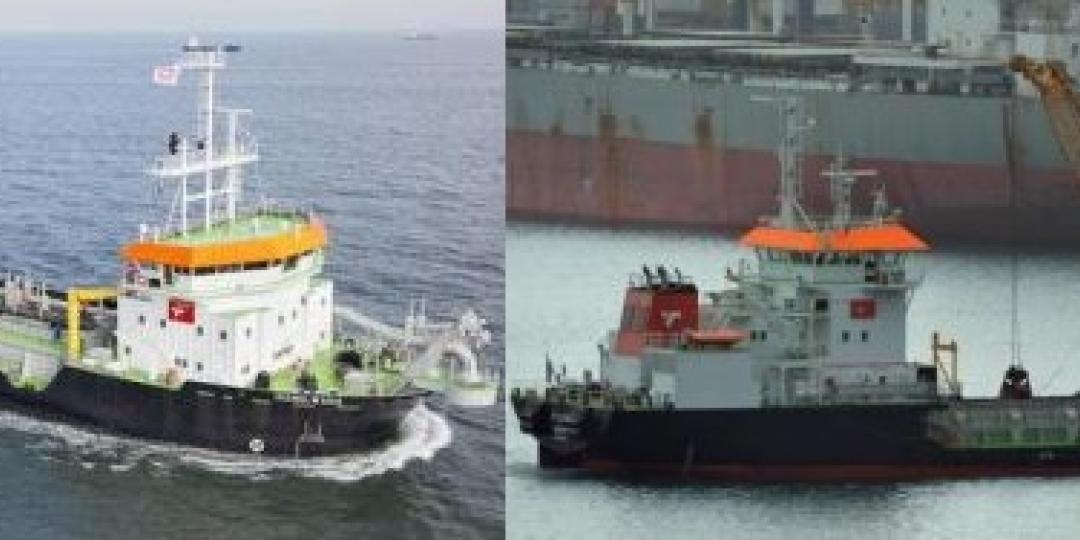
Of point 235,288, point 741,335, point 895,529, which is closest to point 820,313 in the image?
point 741,335

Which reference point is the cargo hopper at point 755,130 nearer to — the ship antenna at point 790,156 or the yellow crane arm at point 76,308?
the ship antenna at point 790,156

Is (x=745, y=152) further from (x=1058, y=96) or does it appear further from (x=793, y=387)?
(x=1058, y=96)

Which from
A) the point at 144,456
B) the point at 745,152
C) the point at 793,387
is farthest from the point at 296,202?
the point at 793,387

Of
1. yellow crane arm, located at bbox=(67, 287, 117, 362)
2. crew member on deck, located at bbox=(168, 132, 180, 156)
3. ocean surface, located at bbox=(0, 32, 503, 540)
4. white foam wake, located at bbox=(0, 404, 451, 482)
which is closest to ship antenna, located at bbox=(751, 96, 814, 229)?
ocean surface, located at bbox=(0, 32, 503, 540)

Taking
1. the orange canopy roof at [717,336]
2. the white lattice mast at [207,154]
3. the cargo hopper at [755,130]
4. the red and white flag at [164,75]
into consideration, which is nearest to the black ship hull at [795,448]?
the orange canopy roof at [717,336]

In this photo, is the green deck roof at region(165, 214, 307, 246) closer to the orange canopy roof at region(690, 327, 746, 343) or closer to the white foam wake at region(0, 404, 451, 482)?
the white foam wake at region(0, 404, 451, 482)

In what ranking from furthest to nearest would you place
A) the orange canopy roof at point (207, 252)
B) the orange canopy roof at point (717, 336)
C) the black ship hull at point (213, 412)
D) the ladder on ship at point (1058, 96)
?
the ladder on ship at point (1058, 96), the orange canopy roof at point (717, 336), the black ship hull at point (213, 412), the orange canopy roof at point (207, 252)

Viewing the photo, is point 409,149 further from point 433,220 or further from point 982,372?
point 982,372
